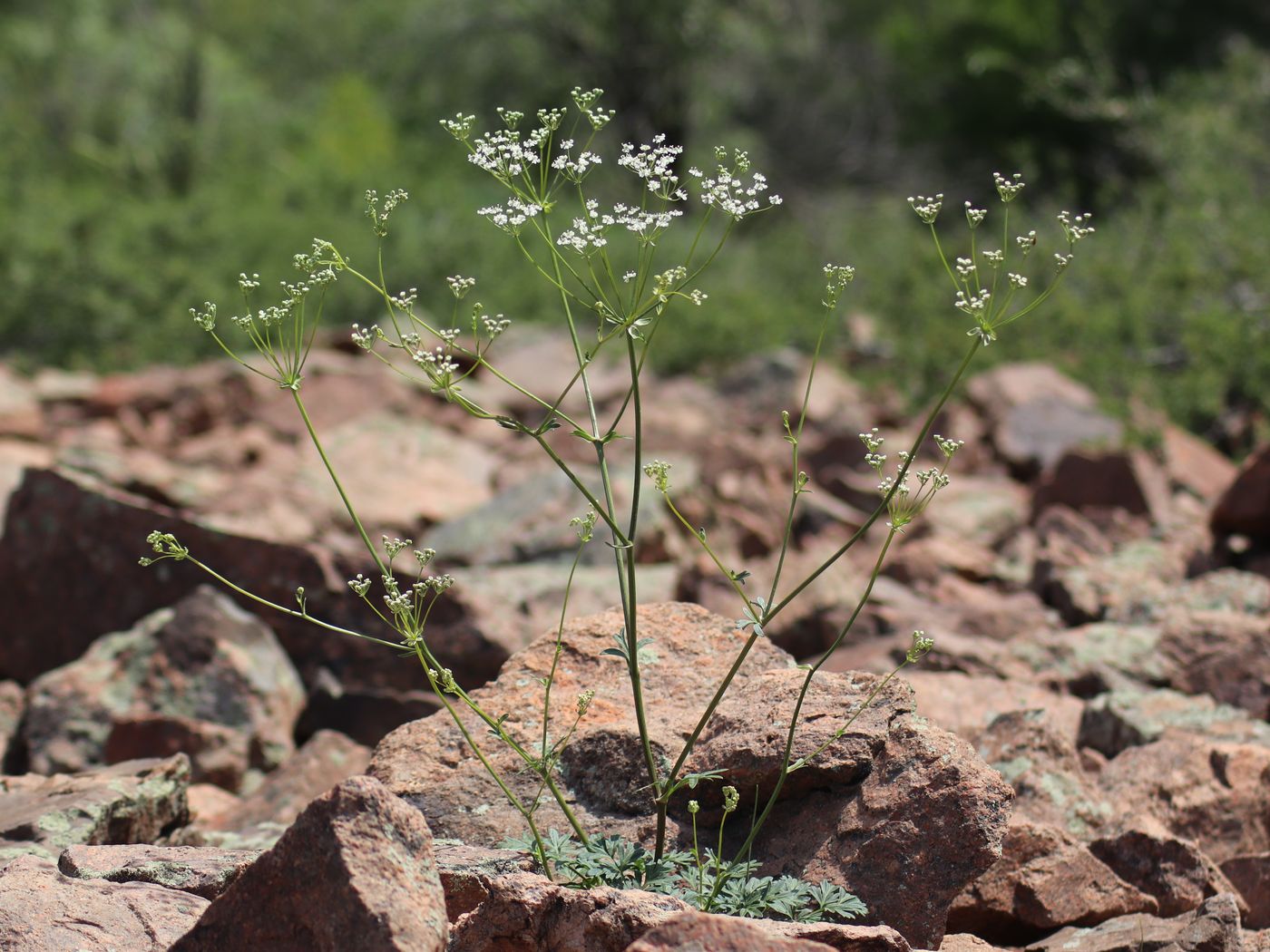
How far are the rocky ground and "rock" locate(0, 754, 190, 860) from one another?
0.03 ft

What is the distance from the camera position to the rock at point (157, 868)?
296 centimetres

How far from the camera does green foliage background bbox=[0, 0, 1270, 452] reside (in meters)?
11.5

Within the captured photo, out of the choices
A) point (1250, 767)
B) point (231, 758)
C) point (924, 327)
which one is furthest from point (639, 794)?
point (924, 327)

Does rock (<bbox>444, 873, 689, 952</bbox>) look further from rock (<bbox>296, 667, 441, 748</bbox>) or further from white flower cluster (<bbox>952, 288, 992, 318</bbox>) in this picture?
rock (<bbox>296, 667, 441, 748</bbox>)

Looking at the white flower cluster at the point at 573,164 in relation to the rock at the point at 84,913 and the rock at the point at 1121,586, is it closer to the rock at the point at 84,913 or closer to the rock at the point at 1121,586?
the rock at the point at 84,913

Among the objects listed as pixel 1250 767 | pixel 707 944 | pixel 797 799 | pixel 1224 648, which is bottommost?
pixel 707 944

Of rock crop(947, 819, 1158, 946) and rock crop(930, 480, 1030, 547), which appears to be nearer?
rock crop(947, 819, 1158, 946)

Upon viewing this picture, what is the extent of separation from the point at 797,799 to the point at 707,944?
0.96 m

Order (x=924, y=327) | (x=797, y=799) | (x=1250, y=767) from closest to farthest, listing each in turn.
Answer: (x=797, y=799) → (x=1250, y=767) → (x=924, y=327)

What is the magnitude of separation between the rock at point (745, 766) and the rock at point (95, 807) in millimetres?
621

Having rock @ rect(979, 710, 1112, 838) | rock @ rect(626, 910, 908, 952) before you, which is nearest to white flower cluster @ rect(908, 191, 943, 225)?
rock @ rect(626, 910, 908, 952)

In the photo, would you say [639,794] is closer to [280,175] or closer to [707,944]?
[707,944]

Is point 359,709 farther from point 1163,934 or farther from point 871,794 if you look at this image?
point 1163,934

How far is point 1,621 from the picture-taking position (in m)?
6.14
